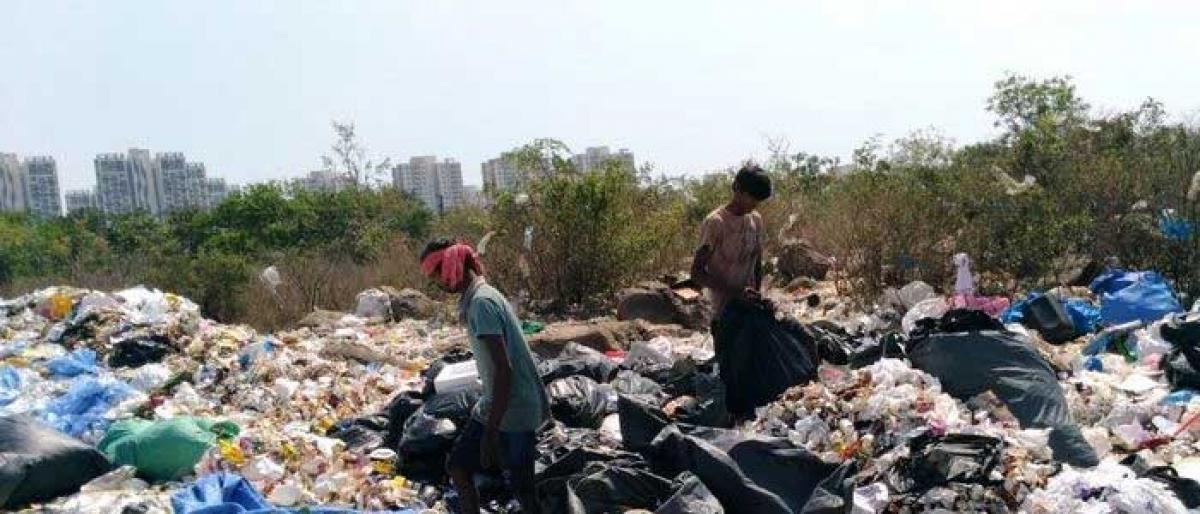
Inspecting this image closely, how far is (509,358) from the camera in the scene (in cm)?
380

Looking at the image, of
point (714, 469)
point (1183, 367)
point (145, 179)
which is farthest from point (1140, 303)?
point (145, 179)

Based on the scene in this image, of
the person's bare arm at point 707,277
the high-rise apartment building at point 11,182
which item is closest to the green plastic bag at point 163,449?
the person's bare arm at point 707,277

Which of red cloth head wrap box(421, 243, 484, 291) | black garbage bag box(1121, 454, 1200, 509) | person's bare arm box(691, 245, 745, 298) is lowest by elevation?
black garbage bag box(1121, 454, 1200, 509)

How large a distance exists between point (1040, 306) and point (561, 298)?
626cm

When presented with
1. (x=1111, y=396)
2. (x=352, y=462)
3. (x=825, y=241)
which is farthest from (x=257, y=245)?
(x=1111, y=396)

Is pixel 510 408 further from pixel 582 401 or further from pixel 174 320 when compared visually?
pixel 174 320

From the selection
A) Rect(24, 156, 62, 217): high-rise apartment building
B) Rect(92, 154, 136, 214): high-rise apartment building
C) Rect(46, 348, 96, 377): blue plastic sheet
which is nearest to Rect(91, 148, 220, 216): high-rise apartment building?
Rect(92, 154, 136, 214): high-rise apartment building

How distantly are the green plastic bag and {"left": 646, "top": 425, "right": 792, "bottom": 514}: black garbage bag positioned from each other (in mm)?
2384

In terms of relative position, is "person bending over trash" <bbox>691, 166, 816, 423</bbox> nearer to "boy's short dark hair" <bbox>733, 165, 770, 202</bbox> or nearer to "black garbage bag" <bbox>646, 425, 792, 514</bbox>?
"boy's short dark hair" <bbox>733, 165, 770, 202</bbox>

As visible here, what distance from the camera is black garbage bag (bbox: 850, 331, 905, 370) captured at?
19.5 feet

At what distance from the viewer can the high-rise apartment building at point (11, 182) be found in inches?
2450

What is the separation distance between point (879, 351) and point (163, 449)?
3948mm

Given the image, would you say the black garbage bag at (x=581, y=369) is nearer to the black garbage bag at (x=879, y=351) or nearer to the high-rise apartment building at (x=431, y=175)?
the black garbage bag at (x=879, y=351)

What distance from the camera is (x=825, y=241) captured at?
12.8 metres
